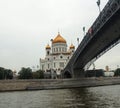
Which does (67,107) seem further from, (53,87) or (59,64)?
(59,64)

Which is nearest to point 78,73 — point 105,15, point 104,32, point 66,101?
point 104,32

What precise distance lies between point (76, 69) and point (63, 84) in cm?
796

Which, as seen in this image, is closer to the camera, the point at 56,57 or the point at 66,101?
the point at 66,101

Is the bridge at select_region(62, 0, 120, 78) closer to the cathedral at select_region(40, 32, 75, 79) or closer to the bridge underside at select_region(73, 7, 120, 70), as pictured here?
the bridge underside at select_region(73, 7, 120, 70)

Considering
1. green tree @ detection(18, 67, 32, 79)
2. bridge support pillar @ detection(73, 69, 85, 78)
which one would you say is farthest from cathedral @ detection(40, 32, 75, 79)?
bridge support pillar @ detection(73, 69, 85, 78)

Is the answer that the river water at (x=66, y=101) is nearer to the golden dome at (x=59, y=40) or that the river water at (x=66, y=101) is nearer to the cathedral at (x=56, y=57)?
the cathedral at (x=56, y=57)

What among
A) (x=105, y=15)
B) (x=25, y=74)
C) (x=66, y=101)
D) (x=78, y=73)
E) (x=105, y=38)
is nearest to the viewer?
(x=66, y=101)

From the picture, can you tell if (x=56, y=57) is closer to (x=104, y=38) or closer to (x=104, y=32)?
(x=104, y=38)

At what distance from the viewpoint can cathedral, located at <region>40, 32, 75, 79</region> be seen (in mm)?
112125

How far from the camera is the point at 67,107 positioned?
87.1 ft

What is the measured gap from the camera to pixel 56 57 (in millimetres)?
112938

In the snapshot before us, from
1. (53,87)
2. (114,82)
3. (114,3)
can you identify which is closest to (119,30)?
(114,3)

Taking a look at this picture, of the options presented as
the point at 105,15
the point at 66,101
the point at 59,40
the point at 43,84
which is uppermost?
the point at 59,40

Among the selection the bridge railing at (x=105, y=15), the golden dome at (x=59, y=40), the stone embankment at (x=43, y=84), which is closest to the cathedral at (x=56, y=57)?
the golden dome at (x=59, y=40)
